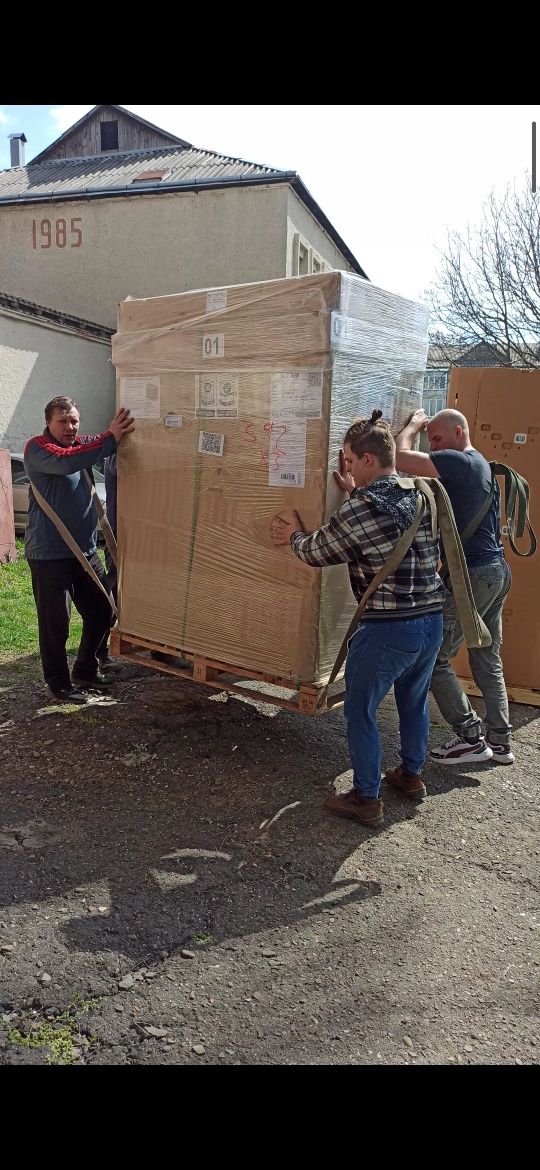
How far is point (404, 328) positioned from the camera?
3818 mm

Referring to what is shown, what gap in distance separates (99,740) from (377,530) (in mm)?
2176

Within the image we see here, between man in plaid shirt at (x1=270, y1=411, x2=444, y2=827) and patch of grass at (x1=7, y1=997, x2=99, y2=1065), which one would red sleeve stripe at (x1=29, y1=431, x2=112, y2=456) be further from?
patch of grass at (x1=7, y1=997, x2=99, y2=1065)

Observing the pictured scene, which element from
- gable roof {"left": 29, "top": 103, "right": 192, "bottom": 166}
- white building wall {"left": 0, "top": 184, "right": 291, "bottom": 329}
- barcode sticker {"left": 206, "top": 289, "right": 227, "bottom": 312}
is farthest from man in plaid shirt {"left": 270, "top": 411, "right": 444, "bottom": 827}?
gable roof {"left": 29, "top": 103, "right": 192, "bottom": 166}

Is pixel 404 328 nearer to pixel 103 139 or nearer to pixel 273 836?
pixel 273 836

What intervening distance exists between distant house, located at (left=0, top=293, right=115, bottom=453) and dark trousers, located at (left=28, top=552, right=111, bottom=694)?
9.00 metres

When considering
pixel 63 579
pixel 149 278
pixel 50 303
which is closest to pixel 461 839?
pixel 63 579

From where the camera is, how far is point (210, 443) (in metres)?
3.84

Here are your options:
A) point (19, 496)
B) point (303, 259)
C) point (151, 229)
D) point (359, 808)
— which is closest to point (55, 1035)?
point (359, 808)

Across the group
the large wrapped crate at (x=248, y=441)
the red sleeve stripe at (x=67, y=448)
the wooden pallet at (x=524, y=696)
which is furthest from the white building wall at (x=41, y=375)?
the wooden pallet at (x=524, y=696)

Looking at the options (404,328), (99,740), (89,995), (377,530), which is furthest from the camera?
(99,740)

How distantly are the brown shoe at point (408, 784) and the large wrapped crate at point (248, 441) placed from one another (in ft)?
2.33

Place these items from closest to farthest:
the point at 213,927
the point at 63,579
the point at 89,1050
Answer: the point at 89,1050
the point at 213,927
the point at 63,579

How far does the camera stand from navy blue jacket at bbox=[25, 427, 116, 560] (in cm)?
456

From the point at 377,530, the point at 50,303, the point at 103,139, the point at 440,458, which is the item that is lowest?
the point at 377,530
